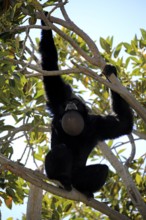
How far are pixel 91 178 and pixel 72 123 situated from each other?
0.92 m

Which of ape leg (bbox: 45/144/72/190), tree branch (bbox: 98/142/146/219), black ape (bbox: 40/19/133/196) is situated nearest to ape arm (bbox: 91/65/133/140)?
black ape (bbox: 40/19/133/196)

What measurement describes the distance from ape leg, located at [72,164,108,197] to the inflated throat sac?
24.5 inches

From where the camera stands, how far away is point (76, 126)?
19.0 feet

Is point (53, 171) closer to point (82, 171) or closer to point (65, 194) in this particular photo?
point (82, 171)

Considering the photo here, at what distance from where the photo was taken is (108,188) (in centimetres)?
720

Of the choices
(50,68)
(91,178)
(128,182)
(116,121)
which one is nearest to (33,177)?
(128,182)

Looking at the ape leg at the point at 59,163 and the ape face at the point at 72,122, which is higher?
the ape face at the point at 72,122

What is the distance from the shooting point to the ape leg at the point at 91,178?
5.85 m

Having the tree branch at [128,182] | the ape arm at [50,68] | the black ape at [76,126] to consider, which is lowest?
the tree branch at [128,182]

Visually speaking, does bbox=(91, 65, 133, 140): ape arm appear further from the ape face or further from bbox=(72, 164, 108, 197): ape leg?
bbox=(72, 164, 108, 197): ape leg

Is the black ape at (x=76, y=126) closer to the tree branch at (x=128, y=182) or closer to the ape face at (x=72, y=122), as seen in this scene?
the ape face at (x=72, y=122)

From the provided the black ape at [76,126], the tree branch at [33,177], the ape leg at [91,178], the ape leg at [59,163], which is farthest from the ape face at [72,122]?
the tree branch at [33,177]

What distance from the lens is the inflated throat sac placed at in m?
5.77

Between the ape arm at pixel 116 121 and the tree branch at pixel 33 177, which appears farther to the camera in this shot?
the ape arm at pixel 116 121
